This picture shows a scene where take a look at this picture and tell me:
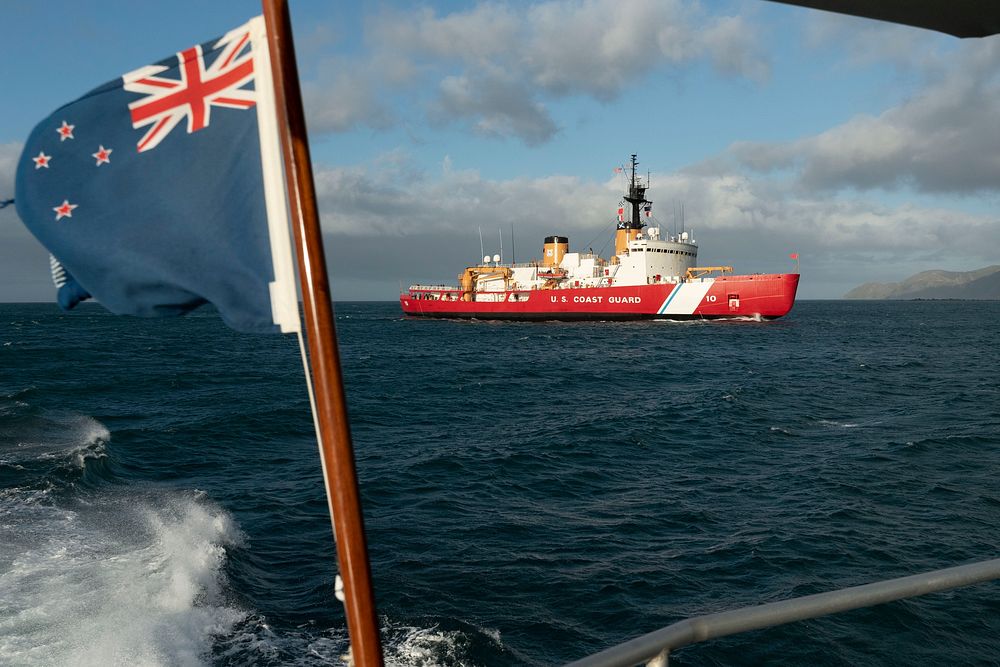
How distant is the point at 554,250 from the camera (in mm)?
56312

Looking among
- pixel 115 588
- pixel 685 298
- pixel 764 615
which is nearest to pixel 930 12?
pixel 764 615

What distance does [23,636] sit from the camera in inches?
258

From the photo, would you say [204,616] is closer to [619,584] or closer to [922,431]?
[619,584]

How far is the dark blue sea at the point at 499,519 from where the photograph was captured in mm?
6938

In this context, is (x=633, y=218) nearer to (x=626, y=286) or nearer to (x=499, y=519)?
(x=626, y=286)

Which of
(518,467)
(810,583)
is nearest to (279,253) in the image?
(810,583)

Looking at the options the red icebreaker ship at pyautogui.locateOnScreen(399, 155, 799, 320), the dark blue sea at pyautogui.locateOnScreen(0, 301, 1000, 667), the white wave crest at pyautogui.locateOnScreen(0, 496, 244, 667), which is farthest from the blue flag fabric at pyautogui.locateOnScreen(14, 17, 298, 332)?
the red icebreaker ship at pyautogui.locateOnScreen(399, 155, 799, 320)

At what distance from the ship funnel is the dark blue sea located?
32860 mm

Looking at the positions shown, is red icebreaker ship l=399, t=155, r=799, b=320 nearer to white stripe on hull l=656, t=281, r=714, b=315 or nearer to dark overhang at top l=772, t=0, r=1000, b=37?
white stripe on hull l=656, t=281, r=714, b=315

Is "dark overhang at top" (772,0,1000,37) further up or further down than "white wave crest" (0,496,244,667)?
further up

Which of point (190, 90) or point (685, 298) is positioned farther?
point (685, 298)

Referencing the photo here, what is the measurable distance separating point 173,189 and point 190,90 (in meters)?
0.31

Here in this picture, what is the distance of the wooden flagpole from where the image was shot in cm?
162

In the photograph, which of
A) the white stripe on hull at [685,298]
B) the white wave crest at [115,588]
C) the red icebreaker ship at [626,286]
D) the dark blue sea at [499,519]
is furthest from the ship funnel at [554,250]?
the white wave crest at [115,588]
